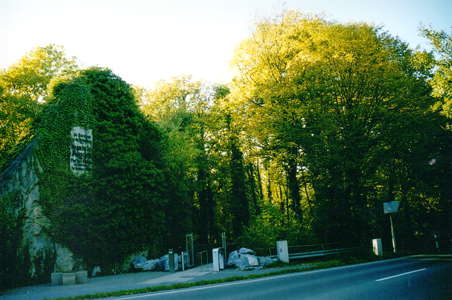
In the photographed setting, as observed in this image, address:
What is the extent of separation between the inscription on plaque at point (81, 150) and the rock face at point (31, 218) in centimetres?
176

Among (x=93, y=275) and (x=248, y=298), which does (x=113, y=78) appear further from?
(x=248, y=298)

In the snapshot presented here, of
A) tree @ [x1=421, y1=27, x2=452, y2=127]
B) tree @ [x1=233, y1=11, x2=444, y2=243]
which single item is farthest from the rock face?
tree @ [x1=421, y1=27, x2=452, y2=127]

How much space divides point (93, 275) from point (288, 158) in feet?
44.6

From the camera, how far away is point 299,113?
20.8 meters

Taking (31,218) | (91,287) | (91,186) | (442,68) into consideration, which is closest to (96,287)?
(91,287)

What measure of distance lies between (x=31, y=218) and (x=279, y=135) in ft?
47.3

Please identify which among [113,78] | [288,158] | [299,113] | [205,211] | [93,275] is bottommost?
[93,275]

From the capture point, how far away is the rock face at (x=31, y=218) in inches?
578

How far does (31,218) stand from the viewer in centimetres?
1509

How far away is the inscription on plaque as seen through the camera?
17.4m

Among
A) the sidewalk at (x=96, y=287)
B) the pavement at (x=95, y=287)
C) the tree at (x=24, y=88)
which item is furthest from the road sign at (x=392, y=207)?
the tree at (x=24, y=88)

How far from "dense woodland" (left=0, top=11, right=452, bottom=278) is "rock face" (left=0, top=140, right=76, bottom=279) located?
1.80ft

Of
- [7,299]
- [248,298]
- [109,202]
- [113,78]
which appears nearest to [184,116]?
[113,78]

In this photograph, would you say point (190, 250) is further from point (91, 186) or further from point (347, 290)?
point (347, 290)
